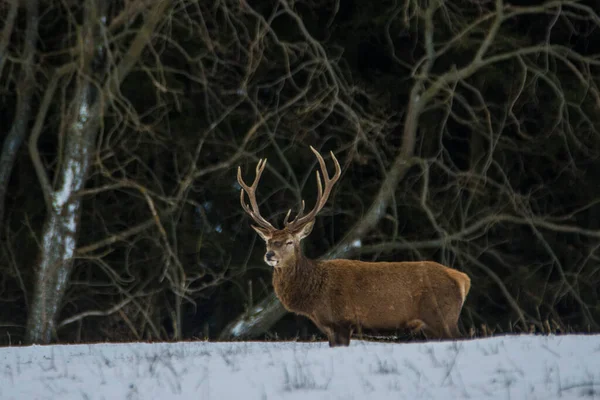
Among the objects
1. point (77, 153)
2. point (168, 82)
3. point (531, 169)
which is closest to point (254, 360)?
point (77, 153)

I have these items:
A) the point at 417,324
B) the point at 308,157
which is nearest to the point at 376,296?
the point at 417,324

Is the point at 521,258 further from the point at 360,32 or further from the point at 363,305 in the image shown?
the point at 363,305

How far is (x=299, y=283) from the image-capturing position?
10484mm

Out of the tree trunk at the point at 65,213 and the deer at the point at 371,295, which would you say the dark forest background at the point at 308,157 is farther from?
the deer at the point at 371,295

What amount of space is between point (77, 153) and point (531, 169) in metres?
8.10

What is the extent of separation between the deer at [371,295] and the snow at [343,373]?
2061 millimetres

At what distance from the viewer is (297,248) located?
1077cm

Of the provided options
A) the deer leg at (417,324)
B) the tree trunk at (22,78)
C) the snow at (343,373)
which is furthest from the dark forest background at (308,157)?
the snow at (343,373)

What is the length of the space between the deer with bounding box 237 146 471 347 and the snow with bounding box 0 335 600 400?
6.76ft

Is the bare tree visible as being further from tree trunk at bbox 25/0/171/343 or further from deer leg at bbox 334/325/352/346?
deer leg at bbox 334/325/352/346

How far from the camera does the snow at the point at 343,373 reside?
604cm

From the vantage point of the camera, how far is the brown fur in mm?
10188

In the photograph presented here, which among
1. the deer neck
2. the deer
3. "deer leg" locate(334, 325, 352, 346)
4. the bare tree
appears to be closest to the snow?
"deer leg" locate(334, 325, 352, 346)

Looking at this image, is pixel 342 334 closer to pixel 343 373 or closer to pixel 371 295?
pixel 371 295
